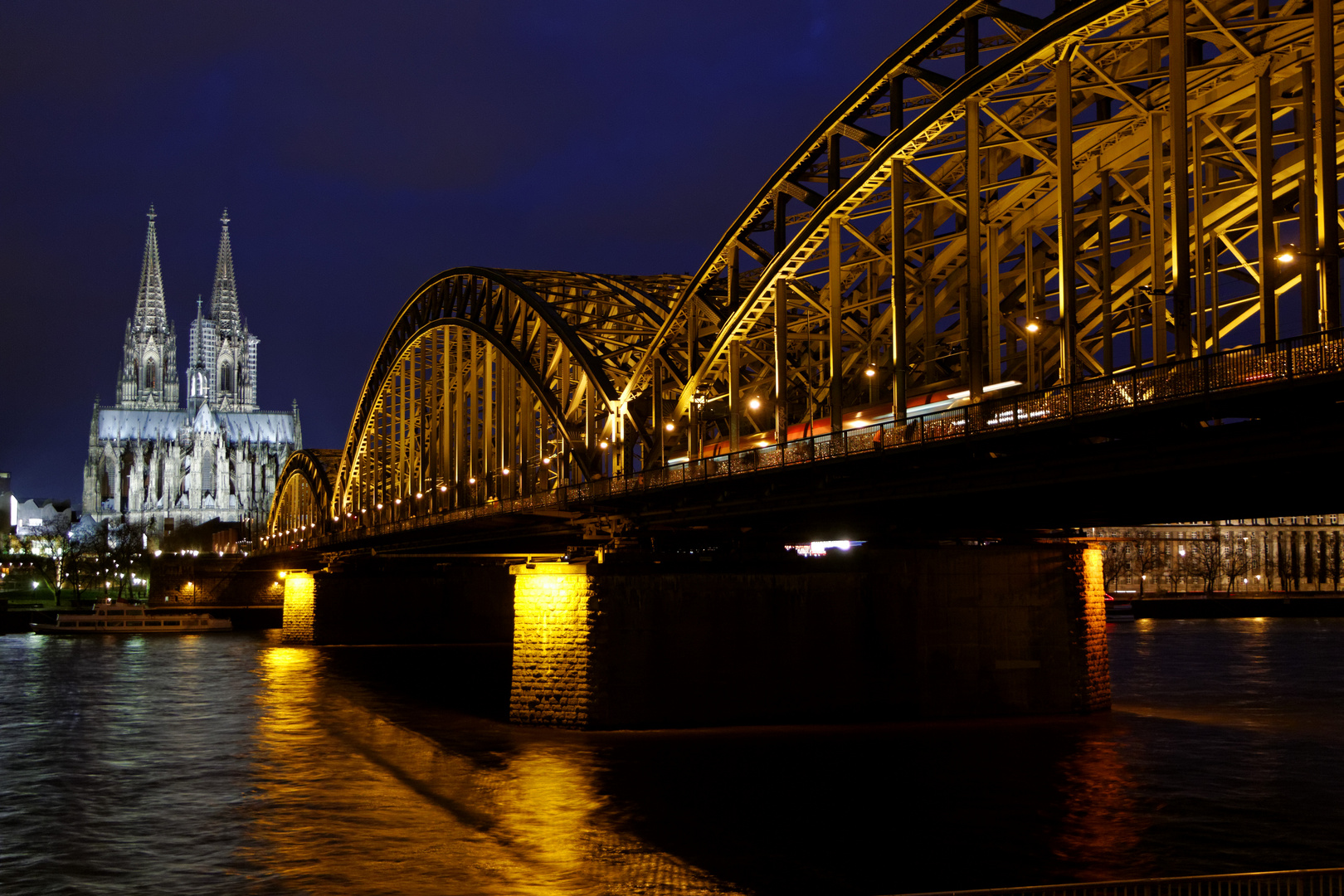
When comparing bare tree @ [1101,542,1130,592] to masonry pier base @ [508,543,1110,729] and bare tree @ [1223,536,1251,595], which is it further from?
masonry pier base @ [508,543,1110,729]

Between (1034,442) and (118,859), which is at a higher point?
(1034,442)

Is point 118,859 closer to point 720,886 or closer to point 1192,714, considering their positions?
point 720,886

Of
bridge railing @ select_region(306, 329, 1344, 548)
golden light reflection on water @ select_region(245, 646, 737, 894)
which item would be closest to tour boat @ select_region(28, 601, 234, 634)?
golden light reflection on water @ select_region(245, 646, 737, 894)

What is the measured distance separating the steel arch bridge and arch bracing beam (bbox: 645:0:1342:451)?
0.30 feet

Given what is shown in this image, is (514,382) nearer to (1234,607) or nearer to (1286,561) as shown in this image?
(1234,607)

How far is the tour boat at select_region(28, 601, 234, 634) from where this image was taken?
114 meters

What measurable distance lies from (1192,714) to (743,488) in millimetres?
19189

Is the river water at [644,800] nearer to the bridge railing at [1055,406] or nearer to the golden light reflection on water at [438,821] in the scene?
the golden light reflection on water at [438,821]

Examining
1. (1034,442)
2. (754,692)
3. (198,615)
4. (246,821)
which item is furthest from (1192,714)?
(198,615)

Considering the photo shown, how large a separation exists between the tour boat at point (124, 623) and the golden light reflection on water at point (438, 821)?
75.4 metres

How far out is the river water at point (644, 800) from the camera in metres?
26.0

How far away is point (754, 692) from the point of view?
1671 inches

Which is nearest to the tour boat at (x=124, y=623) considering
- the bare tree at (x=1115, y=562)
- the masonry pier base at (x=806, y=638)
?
the masonry pier base at (x=806, y=638)

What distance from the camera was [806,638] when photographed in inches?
1702
